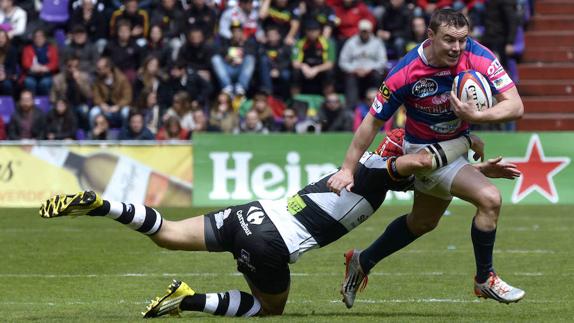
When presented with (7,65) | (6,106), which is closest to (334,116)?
(6,106)

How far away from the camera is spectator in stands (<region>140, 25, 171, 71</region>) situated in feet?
74.7

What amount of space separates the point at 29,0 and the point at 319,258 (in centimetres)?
1344

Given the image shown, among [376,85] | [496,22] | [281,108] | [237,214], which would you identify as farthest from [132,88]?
[237,214]

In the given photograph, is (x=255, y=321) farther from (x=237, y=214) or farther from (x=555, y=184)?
(x=555, y=184)

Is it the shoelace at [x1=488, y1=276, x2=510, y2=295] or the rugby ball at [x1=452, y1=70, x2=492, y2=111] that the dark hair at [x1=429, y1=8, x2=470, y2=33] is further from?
the shoelace at [x1=488, y1=276, x2=510, y2=295]

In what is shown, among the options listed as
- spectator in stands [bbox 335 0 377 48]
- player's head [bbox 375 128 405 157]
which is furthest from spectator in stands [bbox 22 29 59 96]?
player's head [bbox 375 128 405 157]

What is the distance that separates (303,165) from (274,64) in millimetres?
4084

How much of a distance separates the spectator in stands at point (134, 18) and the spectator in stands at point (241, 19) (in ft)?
4.79

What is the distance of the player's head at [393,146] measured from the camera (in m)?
8.98

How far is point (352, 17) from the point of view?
2347 centimetres

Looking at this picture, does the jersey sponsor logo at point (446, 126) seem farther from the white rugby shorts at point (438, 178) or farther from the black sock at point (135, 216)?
the black sock at point (135, 216)

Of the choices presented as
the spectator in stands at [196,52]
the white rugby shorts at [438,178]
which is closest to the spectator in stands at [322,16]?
the spectator in stands at [196,52]

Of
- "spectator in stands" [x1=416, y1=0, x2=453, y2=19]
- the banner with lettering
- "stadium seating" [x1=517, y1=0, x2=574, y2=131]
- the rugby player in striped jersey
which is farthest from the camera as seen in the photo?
"spectator in stands" [x1=416, y1=0, x2=453, y2=19]

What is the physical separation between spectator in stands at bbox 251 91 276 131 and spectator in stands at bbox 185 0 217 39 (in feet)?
7.73
